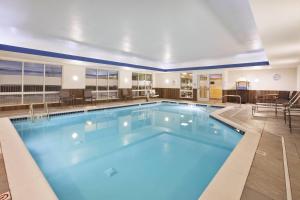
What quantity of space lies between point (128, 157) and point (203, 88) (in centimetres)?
972

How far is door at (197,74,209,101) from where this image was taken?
37.9 feet

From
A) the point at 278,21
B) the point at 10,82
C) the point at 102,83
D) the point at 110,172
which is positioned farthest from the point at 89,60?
the point at 278,21

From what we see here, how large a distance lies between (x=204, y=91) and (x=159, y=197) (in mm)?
10549

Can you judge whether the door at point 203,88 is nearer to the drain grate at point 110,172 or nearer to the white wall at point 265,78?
the white wall at point 265,78

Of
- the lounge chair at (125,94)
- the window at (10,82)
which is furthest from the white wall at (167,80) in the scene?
the window at (10,82)

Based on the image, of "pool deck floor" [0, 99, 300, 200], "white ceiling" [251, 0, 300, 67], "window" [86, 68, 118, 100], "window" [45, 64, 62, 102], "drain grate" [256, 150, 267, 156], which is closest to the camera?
"pool deck floor" [0, 99, 300, 200]

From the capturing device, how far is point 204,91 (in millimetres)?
11797

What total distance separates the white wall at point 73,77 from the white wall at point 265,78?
861 cm

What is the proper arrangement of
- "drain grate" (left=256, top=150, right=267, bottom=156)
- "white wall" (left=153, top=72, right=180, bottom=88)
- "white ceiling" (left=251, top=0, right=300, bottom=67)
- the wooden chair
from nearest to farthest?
1. "white ceiling" (left=251, top=0, right=300, bottom=67)
2. "drain grate" (left=256, top=150, right=267, bottom=156)
3. the wooden chair
4. "white wall" (left=153, top=72, right=180, bottom=88)

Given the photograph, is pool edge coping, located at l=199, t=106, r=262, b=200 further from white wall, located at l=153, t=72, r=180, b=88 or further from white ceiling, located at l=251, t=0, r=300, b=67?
white wall, located at l=153, t=72, r=180, b=88

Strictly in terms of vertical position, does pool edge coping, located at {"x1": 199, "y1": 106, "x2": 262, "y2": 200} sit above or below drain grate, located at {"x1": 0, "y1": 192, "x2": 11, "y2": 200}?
above

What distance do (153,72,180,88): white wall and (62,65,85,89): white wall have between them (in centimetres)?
635

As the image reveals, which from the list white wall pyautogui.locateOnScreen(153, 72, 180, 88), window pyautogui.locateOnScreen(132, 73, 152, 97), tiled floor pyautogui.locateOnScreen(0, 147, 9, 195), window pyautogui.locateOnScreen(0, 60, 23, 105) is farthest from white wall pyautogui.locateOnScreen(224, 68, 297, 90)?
window pyautogui.locateOnScreen(0, 60, 23, 105)

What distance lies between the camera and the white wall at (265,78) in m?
8.81
